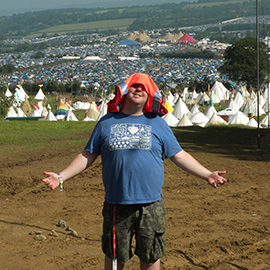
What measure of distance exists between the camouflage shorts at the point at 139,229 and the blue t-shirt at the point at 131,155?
91 mm

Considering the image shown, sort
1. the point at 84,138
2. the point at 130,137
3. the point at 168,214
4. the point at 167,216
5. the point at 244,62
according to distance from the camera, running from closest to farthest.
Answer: the point at 130,137
the point at 167,216
the point at 168,214
the point at 84,138
the point at 244,62

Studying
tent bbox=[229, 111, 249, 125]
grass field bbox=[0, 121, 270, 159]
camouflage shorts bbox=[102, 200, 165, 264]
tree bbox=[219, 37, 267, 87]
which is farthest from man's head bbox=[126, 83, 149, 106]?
tree bbox=[219, 37, 267, 87]

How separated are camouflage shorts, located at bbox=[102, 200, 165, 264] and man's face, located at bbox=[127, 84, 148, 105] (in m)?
0.88

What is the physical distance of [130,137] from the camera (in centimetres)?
434

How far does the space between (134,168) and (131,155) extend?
11 centimetres

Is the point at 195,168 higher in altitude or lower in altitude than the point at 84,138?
higher

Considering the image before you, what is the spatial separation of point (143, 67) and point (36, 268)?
189m

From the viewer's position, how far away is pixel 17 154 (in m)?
18.0

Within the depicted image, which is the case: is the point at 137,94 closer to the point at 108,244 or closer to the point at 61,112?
the point at 108,244

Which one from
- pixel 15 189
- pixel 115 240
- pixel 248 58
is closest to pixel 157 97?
pixel 115 240

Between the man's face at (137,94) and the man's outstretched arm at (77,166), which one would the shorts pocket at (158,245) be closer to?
the man's outstretched arm at (77,166)

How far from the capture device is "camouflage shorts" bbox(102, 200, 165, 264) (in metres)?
4.42

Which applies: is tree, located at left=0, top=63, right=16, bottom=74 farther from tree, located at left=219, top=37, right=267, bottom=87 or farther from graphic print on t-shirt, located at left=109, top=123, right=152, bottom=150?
graphic print on t-shirt, located at left=109, top=123, right=152, bottom=150

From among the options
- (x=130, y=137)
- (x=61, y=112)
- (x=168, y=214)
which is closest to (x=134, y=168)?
(x=130, y=137)
